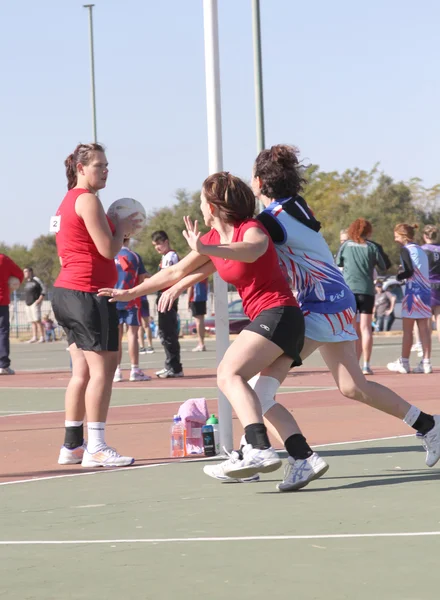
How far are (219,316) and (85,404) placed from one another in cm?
112

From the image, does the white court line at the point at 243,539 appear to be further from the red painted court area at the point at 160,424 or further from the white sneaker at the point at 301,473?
the red painted court area at the point at 160,424

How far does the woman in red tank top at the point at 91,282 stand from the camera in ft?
25.7

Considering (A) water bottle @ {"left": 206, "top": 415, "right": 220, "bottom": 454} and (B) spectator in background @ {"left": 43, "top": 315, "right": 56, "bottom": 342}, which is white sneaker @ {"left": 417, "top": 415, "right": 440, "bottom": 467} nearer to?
(A) water bottle @ {"left": 206, "top": 415, "right": 220, "bottom": 454}

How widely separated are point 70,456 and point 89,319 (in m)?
1.03

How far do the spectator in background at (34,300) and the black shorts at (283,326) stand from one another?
84.2 ft

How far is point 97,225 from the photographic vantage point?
25.5 ft

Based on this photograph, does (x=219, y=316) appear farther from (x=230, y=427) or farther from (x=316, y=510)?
(x=316, y=510)

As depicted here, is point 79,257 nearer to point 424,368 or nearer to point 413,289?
point 413,289

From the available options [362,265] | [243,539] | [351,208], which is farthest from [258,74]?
[351,208]

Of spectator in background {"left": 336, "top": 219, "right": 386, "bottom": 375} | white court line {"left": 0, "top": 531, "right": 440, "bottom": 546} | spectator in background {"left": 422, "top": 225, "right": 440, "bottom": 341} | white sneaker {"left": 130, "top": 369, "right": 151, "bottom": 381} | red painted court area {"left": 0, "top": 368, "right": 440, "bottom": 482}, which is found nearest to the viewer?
white court line {"left": 0, "top": 531, "right": 440, "bottom": 546}

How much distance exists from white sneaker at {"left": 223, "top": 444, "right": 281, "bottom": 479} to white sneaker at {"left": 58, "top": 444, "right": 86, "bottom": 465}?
1.93 m

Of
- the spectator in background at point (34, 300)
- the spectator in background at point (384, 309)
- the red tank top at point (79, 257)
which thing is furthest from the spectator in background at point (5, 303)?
the spectator in background at point (384, 309)

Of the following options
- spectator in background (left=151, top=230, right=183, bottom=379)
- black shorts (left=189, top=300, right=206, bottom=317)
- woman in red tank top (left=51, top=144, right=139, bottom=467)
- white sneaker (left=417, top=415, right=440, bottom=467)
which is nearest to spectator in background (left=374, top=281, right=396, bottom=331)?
black shorts (left=189, top=300, right=206, bottom=317)

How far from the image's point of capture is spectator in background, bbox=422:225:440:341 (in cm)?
1662
